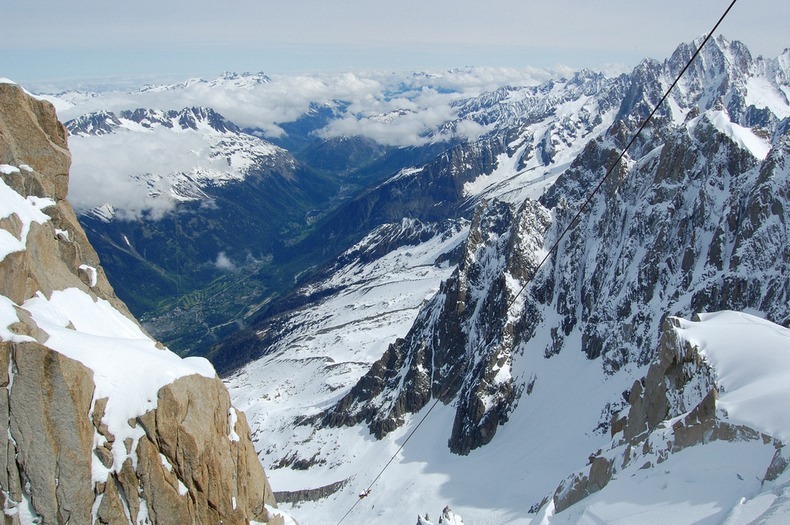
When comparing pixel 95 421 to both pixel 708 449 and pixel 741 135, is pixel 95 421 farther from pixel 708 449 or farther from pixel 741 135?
pixel 741 135

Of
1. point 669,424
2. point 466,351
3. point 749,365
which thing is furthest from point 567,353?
point 669,424

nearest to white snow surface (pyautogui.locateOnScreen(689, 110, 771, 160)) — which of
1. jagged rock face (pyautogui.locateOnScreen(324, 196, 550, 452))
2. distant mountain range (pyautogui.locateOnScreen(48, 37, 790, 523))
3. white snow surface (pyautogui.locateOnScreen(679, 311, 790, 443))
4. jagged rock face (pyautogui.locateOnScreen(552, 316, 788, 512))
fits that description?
distant mountain range (pyautogui.locateOnScreen(48, 37, 790, 523))

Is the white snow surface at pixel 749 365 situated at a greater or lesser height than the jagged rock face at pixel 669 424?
greater

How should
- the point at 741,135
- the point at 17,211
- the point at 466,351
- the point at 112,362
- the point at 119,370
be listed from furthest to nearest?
the point at 466,351
the point at 741,135
the point at 17,211
the point at 112,362
the point at 119,370

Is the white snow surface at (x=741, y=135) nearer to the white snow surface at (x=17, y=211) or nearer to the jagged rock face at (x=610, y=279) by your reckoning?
the jagged rock face at (x=610, y=279)

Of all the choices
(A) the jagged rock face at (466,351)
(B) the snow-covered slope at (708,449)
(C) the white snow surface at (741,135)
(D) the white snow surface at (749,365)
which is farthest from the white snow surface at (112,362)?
(C) the white snow surface at (741,135)

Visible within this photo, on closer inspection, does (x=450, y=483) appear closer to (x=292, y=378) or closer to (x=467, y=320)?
(x=467, y=320)
